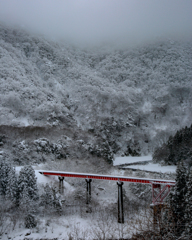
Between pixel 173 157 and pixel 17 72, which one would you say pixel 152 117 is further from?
pixel 17 72

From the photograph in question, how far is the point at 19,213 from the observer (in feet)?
95.4

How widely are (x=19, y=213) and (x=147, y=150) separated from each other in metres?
65.2

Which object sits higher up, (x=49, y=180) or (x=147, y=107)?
(x=147, y=107)

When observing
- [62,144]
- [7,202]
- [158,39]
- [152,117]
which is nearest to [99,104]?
[152,117]

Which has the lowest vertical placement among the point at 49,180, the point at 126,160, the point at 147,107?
the point at 126,160

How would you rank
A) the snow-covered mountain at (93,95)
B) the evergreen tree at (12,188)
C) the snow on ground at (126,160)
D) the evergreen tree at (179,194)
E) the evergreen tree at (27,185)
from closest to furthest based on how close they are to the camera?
the evergreen tree at (179,194)
the evergreen tree at (12,188)
the evergreen tree at (27,185)
the snow on ground at (126,160)
the snow-covered mountain at (93,95)

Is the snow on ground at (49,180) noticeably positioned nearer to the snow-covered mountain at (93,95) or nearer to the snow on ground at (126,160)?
the snow-covered mountain at (93,95)

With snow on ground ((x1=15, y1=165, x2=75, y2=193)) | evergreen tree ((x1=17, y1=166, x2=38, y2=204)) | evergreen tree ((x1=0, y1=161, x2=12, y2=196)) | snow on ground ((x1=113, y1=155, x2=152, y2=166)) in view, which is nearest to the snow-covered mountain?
snow on ground ((x1=113, y1=155, x2=152, y2=166))

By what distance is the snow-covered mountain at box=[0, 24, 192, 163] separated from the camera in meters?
70.9

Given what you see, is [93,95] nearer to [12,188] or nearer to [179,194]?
[12,188]

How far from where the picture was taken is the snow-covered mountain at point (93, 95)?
7088 centimetres

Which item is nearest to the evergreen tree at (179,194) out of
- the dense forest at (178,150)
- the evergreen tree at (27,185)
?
the evergreen tree at (27,185)

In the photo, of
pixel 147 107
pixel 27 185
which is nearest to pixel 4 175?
pixel 27 185

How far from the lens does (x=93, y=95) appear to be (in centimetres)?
9719
